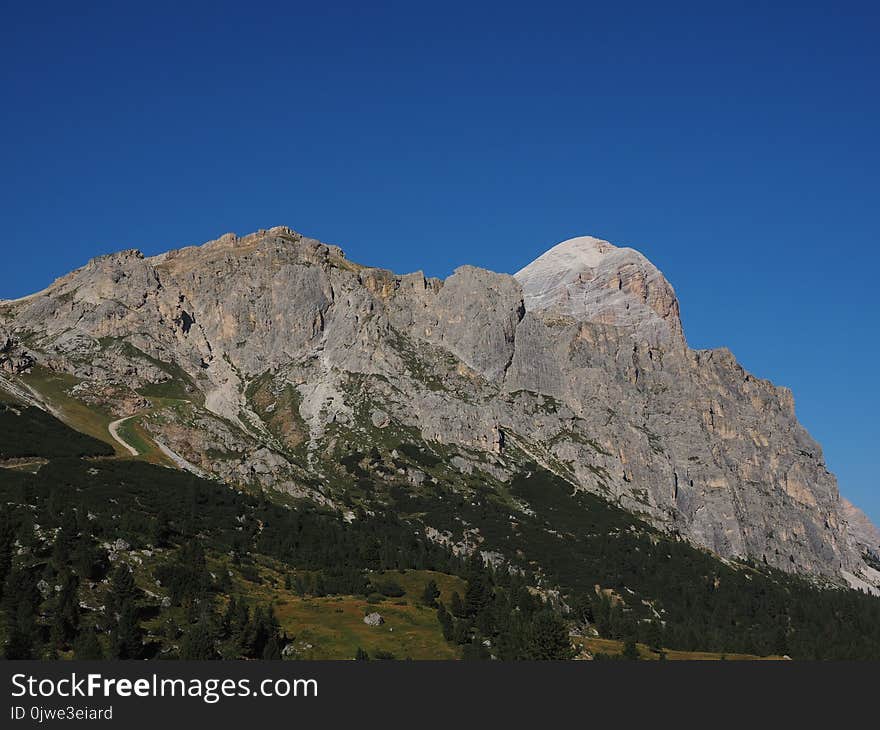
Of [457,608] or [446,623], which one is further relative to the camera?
[457,608]

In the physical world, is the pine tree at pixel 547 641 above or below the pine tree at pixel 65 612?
below

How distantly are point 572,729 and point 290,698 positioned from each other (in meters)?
21.4

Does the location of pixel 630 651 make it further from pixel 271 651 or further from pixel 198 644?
pixel 198 644

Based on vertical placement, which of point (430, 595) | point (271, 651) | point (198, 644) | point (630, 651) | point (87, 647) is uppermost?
point (430, 595)

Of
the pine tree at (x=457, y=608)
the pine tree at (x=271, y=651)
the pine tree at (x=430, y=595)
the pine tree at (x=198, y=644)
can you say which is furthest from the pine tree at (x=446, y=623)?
the pine tree at (x=198, y=644)

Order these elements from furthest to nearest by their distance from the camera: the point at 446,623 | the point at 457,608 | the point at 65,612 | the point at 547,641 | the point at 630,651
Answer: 1. the point at 457,608
2. the point at 630,651
3. the point at 446,623
4. the point at 547,641
5. the point at 65,612

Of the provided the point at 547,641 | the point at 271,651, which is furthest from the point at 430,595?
the point at 271,651

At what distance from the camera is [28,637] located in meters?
113

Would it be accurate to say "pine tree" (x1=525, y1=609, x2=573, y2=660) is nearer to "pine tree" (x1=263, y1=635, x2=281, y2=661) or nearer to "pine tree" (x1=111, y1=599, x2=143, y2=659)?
"pine tree" (x1=263, y1=635, x2=281, y2=661)

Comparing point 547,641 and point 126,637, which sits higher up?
point 126,637

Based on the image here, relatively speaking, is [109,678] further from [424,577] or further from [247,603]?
Answer: [424,577]

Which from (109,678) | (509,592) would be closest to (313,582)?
(509,592)

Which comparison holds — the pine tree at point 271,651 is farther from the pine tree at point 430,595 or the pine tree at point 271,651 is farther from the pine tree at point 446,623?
the pine tree at point 430,595

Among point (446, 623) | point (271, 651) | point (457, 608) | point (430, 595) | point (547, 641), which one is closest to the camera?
point (271, 651)
